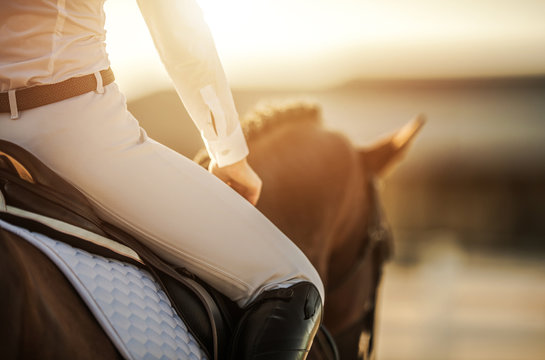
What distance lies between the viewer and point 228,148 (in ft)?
4.37

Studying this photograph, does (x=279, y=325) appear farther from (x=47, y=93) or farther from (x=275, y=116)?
(x=275, y=116)

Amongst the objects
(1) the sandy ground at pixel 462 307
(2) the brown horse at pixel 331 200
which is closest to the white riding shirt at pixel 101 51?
(2) the brown horse at pixel 331 200

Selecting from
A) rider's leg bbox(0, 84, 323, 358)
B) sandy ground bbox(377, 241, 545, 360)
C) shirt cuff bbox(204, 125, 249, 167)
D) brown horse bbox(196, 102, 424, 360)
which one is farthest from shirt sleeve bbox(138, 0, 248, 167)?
sandy ground bbox(377, 241, 545, 360)

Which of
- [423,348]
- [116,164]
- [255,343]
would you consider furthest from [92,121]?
[423,348]

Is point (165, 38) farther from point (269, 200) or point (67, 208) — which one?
point (269, 200)

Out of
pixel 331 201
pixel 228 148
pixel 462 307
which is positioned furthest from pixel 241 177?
pixel 462 307

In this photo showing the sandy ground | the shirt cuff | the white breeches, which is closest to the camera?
the white breeches

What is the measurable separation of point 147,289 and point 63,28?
0.59 metres

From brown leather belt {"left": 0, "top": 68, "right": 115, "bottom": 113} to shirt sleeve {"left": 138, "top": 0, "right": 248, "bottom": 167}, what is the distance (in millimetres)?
239

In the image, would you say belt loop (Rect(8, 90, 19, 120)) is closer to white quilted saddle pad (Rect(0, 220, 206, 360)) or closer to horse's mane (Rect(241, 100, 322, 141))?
white quilted saddle pad (Rect(0, 220, 206, 360))

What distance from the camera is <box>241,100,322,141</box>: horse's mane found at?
2.00 metres

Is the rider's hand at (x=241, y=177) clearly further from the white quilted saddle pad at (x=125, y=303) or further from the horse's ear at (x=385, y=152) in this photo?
the horse's ear at (x=385, y=152)

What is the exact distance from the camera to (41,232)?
1009 millimetres

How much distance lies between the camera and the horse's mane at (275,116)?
6.57ft
